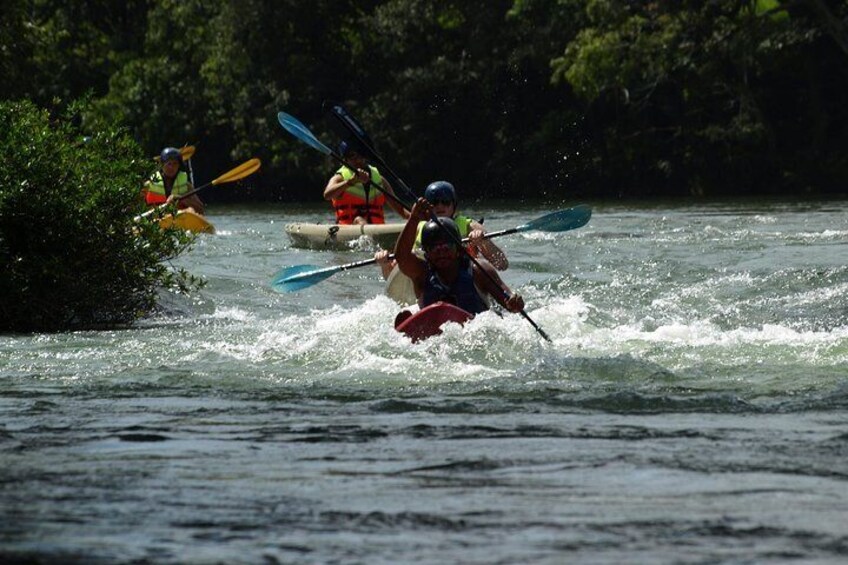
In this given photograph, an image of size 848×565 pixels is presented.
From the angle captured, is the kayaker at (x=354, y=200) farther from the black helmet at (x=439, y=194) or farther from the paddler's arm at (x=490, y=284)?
the paddler's arm at (x=490, y=284)

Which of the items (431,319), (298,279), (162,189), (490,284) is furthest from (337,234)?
(431,319)

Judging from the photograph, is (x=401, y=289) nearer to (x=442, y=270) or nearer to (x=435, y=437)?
(x=442, y=270)

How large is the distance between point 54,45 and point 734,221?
24.6 metres

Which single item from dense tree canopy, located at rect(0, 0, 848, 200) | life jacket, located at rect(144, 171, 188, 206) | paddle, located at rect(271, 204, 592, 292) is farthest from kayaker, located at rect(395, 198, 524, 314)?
dense tree canopy, located at rect(0, 0, 848, 200)

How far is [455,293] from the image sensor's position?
36.1 ft

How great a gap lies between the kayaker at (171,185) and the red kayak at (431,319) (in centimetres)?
1108

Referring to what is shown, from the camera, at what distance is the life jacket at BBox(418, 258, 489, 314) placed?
36.0ft

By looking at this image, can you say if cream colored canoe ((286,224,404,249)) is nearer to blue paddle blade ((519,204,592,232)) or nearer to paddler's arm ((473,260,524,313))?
blue paddle blade ((519,204,592,232))

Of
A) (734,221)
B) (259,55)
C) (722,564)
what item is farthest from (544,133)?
(722,564)

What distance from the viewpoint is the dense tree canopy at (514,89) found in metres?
33.3

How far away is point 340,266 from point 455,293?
2103 millimetres

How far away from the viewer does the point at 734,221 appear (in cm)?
2419

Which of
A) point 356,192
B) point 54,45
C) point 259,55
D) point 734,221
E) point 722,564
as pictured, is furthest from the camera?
point 54,45

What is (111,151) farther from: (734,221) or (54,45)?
(54,45)
